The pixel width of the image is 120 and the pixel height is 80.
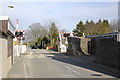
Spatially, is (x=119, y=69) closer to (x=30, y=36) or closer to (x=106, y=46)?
(x=106, y=46)

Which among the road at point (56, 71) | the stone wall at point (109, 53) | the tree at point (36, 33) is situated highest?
the tree at point (36, 33)

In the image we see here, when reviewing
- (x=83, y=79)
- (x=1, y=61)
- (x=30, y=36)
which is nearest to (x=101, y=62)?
(x=83, y=79)

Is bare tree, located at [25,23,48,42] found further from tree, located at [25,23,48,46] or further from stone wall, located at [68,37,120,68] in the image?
stone wall, located at [68,37,120,68]

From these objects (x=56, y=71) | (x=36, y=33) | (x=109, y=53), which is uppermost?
(x=36, y=33)

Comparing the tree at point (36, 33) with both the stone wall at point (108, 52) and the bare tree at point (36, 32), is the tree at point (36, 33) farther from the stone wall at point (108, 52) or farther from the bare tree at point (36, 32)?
the stone wall at point (108, 52)

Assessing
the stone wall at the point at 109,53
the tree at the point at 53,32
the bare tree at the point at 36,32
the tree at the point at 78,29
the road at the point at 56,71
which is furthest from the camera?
the tree at the point at 78,29

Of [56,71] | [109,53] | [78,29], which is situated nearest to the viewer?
[56,71]

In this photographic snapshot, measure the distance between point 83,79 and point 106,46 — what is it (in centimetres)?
711

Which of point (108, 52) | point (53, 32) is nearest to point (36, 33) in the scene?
point (53, 32)

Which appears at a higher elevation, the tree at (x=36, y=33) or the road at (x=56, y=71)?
the tree at (x=36, y=33)

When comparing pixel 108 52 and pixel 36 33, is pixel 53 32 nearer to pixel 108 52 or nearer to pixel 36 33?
pixel 36 33

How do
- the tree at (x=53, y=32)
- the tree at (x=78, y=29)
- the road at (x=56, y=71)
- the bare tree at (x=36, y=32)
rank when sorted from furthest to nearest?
the tree at (x=78, y=29) < the tree at (x=53, y=32) < the bare tree at (x=36, y=32) < the road at (x=56, y=71)

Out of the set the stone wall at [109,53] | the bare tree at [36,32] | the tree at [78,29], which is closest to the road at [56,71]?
the stone wall at [109,53]

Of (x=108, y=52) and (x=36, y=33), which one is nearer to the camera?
(x=108, y=52)
